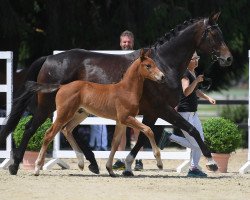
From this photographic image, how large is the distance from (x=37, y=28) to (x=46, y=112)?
6993 mm

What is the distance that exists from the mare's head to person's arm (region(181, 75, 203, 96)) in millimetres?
435

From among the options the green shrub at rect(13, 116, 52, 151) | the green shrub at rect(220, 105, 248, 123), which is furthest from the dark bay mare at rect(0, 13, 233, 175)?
the green shrub at rect(220, 105, 248, 123)

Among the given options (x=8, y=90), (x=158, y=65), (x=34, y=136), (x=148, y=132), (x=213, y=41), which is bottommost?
(x=34, y=136)

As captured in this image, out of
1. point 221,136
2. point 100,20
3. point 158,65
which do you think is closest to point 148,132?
point 158,65

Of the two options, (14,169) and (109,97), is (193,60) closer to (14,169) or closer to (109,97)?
(109,97)

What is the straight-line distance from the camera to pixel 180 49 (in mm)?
11461

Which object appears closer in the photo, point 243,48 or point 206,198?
point 206,198

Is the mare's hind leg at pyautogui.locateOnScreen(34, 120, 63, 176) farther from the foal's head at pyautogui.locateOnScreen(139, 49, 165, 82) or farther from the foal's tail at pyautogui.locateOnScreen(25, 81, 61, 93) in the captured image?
the foal's head at pyautogui.locateOnScreen(139, 49, 165, 82)

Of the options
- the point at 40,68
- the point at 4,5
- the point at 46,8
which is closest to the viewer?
the point at 40,68

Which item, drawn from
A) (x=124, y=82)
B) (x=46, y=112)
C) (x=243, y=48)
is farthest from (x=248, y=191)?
(x=243, y=48)

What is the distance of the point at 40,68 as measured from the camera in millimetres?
12023

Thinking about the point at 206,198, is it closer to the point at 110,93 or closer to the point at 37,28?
the point at 110,93

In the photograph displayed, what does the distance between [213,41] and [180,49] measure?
464 millimetres

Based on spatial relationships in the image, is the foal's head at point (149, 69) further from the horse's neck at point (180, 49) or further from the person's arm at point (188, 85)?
the person's arm at point (188, 85)
